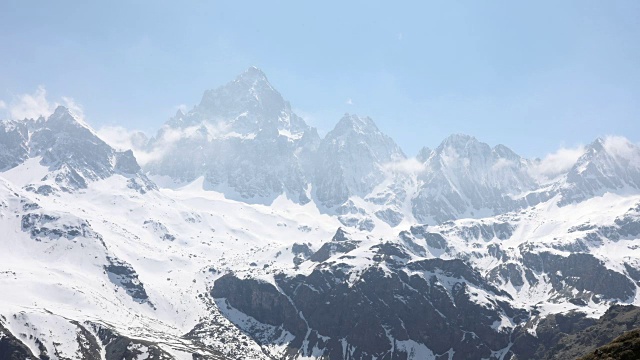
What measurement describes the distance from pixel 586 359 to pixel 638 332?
514 inches

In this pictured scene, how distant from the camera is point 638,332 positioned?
365 feet

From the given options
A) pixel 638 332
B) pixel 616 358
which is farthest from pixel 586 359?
pixel 638 332

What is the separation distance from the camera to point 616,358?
338 ft

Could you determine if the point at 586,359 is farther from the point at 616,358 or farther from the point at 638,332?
the point at 638,332

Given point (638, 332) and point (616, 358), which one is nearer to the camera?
point (616, 358)

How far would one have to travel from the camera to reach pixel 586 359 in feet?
351

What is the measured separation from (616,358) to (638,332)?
11.9 m

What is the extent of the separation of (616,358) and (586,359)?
17.7ft
